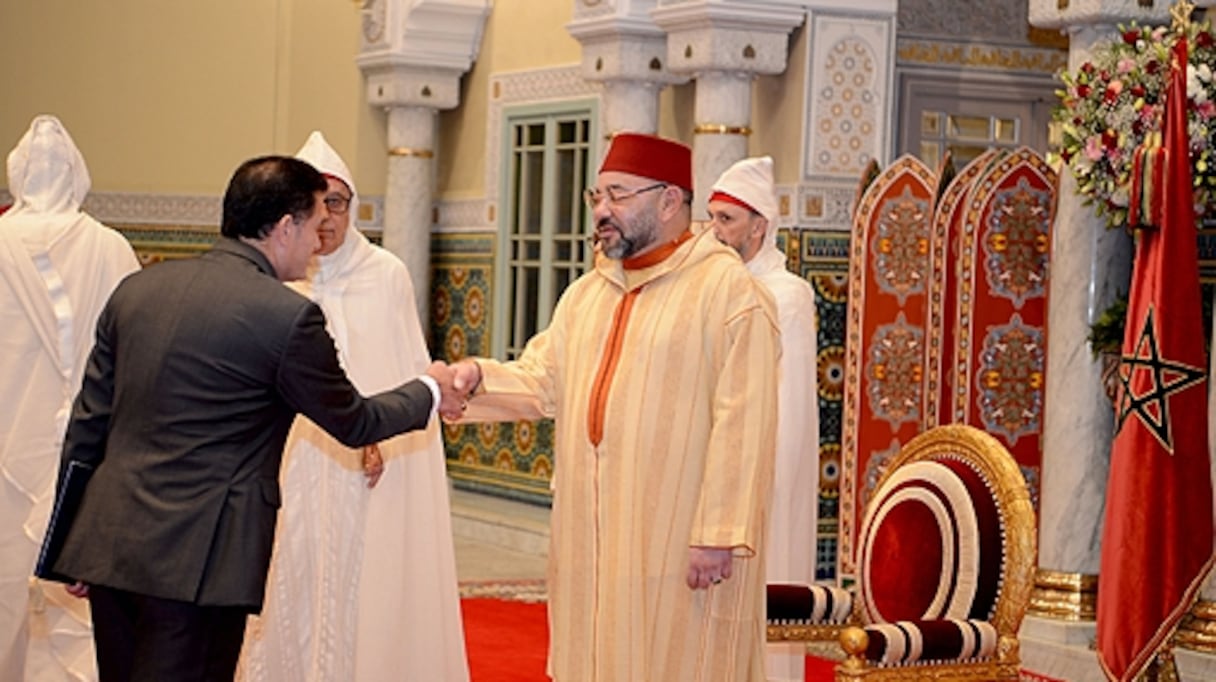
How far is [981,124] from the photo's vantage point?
31.1ft

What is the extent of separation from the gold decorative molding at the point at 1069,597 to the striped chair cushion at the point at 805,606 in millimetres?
1798

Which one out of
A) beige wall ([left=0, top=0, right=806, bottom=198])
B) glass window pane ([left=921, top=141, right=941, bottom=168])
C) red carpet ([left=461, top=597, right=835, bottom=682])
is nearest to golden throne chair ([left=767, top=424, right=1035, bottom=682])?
red carpet ([left=461, top=597, right=835, bottom=682])

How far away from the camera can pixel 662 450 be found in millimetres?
4230

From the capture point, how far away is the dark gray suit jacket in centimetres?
371

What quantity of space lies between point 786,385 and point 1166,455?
1.12 metres

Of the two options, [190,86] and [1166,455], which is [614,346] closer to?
[1166,455]

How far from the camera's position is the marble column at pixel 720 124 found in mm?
8547

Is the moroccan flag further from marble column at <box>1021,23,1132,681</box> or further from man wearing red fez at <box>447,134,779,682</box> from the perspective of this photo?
man wearing red fez at <box>447,134,779,682</box>

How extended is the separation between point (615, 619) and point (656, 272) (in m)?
0.72

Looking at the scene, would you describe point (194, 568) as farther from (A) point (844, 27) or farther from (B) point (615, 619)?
(A) point (844, 27)

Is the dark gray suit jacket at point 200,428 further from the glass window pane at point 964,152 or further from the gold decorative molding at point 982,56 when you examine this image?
the glass window pane at point 964,152

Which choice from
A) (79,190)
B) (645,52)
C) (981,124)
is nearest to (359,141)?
(645,52)

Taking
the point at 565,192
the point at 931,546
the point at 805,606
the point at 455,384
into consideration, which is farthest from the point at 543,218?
the point at 455,384

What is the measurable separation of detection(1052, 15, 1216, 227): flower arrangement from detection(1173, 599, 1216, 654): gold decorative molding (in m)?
1.16
